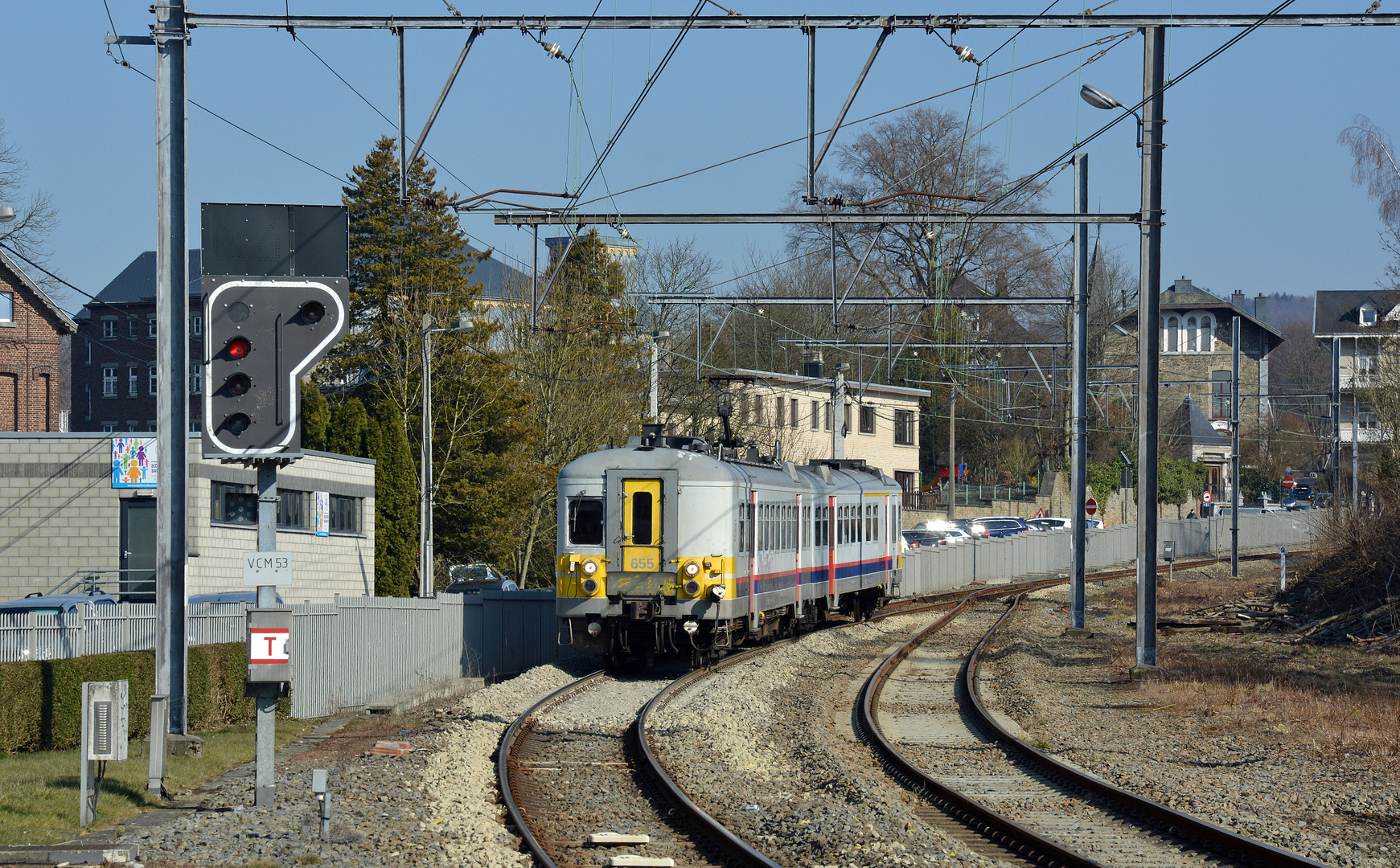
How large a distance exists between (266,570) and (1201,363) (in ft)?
281

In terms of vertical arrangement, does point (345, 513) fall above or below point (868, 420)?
below

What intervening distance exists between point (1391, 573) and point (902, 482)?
42.3 m

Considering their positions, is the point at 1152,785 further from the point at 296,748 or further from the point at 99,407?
the point at 99,407

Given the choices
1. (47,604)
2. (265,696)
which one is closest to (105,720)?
(265,696)

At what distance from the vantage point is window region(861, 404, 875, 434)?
63.0 meters

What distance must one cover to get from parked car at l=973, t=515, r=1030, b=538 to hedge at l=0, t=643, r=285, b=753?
40934mm

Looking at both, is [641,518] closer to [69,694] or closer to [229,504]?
[69,694]

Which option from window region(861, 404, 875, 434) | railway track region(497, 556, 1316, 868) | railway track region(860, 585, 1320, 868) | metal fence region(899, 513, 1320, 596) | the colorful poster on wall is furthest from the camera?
window region(861, 404, 875, 434)

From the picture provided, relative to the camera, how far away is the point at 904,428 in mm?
66188

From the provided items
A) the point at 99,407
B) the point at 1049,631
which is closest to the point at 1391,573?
the point at 1049,631

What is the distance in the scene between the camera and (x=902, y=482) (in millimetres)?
66875

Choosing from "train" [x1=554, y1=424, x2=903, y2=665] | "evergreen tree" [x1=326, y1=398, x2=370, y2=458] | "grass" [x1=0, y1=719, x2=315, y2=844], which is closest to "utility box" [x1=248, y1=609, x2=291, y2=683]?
"grass" [x1=0, y1=719, x2=315, y2=844]

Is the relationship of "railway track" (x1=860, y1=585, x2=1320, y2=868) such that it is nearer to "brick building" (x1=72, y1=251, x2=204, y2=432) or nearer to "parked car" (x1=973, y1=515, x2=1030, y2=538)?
"parked car" (x1=973, y1=515, x2=1030, y2=538)

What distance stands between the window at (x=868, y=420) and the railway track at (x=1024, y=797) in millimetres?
44593
